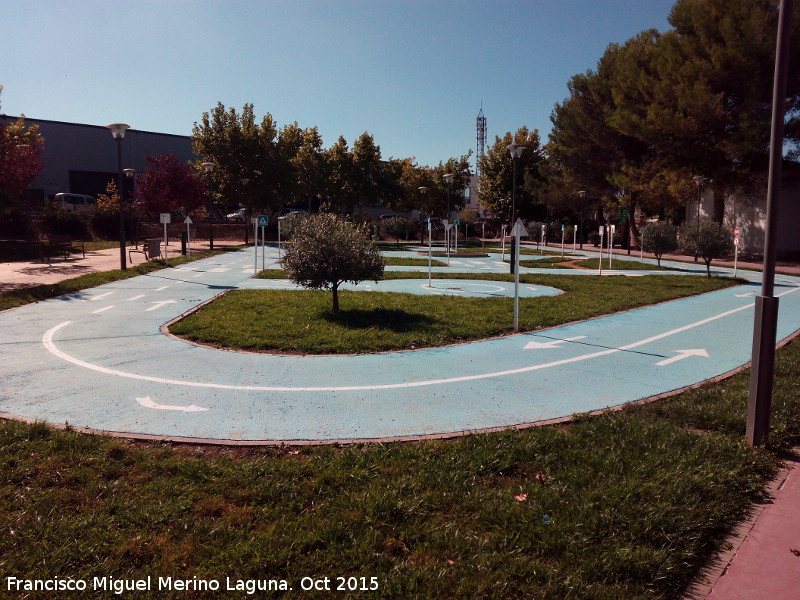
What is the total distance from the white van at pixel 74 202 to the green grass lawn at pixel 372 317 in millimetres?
32580

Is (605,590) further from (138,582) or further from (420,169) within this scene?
(420,169)

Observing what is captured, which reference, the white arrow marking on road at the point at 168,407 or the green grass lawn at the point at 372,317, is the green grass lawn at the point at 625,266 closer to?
the green grass lawn at the point at 372,317

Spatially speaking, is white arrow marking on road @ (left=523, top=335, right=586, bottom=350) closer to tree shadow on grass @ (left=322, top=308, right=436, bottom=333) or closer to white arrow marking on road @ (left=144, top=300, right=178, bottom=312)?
tree shadow on grass @ (left=322, top=308, right=436, bottom=333)

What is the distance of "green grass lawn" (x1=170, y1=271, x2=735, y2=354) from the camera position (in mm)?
9438

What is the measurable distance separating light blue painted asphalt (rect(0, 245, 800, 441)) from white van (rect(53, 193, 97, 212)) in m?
33.3

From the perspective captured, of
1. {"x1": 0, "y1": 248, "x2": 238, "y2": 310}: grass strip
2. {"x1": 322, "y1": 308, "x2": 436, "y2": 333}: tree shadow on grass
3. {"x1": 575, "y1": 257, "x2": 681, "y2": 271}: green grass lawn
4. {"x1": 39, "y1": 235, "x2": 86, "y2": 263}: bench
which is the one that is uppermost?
{"x1": 39, "y1": 235, "x2": 86, "y2": 263}: bench

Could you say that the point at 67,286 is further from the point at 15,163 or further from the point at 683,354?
the point at 683,354

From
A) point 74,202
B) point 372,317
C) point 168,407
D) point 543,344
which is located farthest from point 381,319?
point 74,202

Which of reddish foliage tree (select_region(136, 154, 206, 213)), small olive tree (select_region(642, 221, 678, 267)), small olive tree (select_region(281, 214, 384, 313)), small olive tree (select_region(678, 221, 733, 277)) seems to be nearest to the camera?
small olive tree (select_region(281, 214, 384, 313))

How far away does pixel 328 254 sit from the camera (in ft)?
35.9

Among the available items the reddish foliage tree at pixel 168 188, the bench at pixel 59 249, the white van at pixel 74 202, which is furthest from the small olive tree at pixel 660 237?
the white van at pixel 74 202

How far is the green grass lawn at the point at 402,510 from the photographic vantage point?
3162mm

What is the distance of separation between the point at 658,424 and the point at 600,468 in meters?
1.41

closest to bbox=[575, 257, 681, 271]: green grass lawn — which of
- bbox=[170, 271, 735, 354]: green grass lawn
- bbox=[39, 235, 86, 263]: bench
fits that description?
bbox=[170, 271, 735, 354]: green grass lawn
